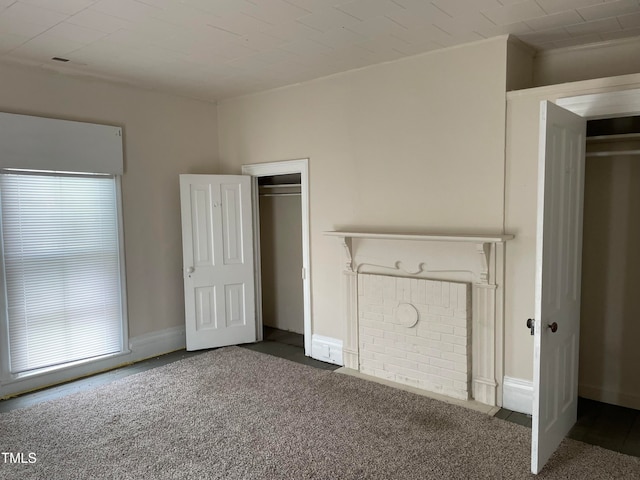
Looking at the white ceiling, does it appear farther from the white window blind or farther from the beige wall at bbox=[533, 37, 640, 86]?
the white window blind

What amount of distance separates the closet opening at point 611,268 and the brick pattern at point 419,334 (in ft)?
3.08

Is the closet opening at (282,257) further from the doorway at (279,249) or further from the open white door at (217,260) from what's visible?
the open white door at (217,260)

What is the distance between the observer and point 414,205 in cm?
372

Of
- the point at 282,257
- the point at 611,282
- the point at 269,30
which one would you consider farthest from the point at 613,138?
the point at 282,257

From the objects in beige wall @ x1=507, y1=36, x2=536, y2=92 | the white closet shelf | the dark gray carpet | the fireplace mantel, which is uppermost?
beige wall @ x1=507, y1=36, x2=536, y2=92

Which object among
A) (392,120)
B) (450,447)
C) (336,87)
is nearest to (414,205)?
(392,120)

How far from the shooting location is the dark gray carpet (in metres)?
2.56

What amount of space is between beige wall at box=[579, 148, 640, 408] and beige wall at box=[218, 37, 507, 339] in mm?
776

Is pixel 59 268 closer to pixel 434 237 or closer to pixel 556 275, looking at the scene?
pixel 434 237

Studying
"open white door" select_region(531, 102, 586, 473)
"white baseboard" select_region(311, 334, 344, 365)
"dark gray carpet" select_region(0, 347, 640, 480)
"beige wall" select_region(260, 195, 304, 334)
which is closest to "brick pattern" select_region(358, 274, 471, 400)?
"dark gray carpet" select_region(0, 347, 640, 480)

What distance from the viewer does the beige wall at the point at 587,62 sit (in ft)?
10.4

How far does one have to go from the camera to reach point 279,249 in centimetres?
555

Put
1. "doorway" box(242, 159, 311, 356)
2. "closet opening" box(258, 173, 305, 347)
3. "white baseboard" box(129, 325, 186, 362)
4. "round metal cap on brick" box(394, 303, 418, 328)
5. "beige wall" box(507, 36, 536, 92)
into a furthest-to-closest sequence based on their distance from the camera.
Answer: "closet opening" box(258, 173, 305, 347) → "doorway" box(242, 159, 311, 356) → "white baseboard" box(129, 325, 186, 362) → "round metal cap on brick" box(394, 303, 418, 328) → "beige wall" box(507, 36, 536, 92)

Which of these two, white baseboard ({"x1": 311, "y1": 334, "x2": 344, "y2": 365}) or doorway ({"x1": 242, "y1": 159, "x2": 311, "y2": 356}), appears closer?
white baseboard ({"x1": 311, "y1": 334, "x2": 344, "y2": 365})
